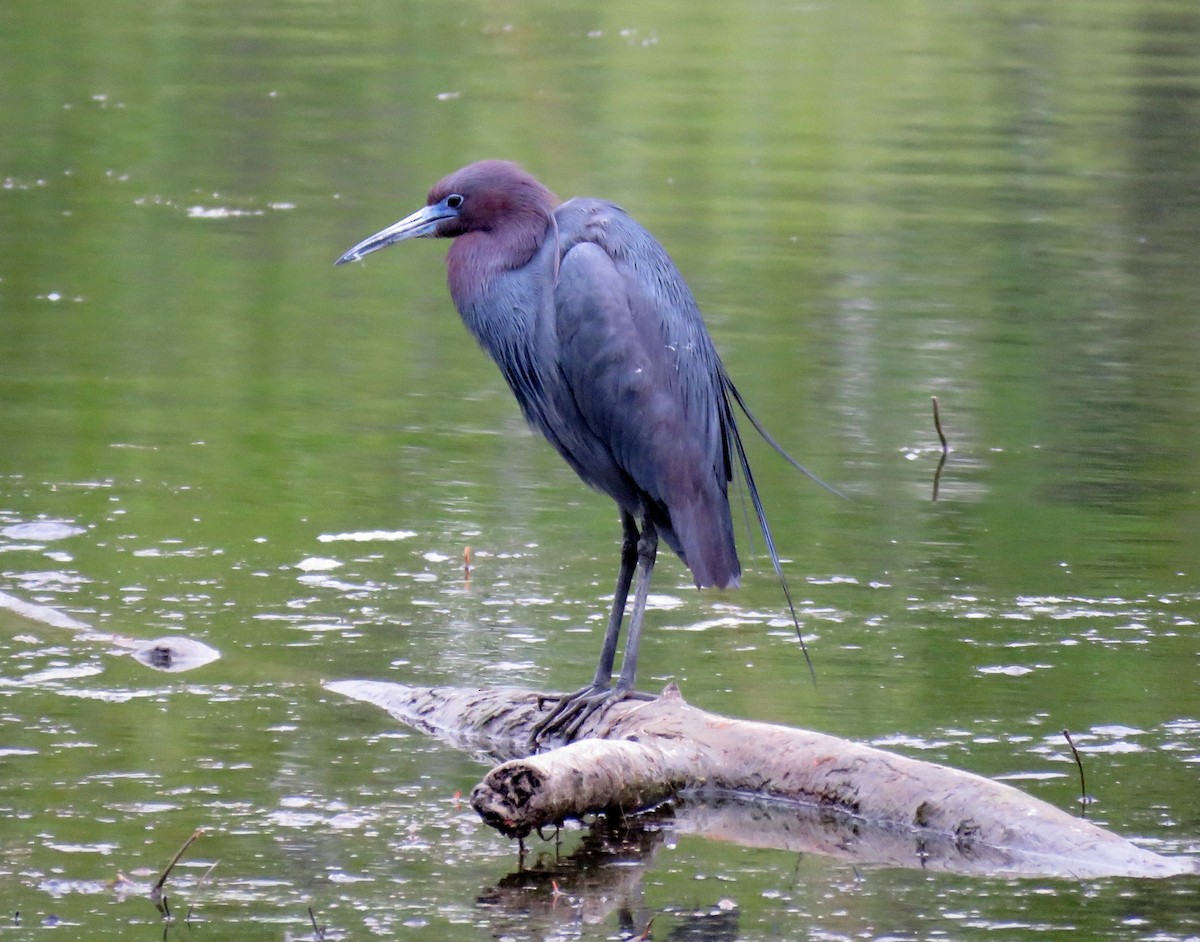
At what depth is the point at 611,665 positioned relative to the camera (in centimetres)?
539

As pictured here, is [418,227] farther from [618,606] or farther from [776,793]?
[776,793]

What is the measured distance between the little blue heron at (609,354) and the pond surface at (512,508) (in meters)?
0.42

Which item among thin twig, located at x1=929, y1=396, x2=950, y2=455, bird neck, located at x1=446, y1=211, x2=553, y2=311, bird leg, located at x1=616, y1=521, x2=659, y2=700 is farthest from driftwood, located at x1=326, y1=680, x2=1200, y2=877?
thin twig, located at x1=929, y1=396, x2=950, y2=455

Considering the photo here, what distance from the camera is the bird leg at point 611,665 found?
17.1 ft

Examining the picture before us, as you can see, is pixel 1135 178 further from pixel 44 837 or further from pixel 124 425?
pixel 44 837

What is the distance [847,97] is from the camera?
1934cm

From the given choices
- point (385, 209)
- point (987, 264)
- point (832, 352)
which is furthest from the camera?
point (385, 209)

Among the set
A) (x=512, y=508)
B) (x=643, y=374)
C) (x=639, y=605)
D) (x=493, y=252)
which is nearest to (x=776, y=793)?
(x=639, y=605)

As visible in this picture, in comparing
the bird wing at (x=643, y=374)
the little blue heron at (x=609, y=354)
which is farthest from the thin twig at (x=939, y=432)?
the bird wing at (x=643, y=374)

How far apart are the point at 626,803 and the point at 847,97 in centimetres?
1535

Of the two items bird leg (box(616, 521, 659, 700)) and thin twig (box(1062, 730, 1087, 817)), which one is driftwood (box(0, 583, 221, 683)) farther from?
thin twig (box(1062, 730, 1087, 817))

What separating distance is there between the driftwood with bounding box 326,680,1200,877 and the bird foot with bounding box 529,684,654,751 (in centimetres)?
3

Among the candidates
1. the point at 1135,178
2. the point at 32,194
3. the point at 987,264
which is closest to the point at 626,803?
the point at 987,264

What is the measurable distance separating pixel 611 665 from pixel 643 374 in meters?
0.75
